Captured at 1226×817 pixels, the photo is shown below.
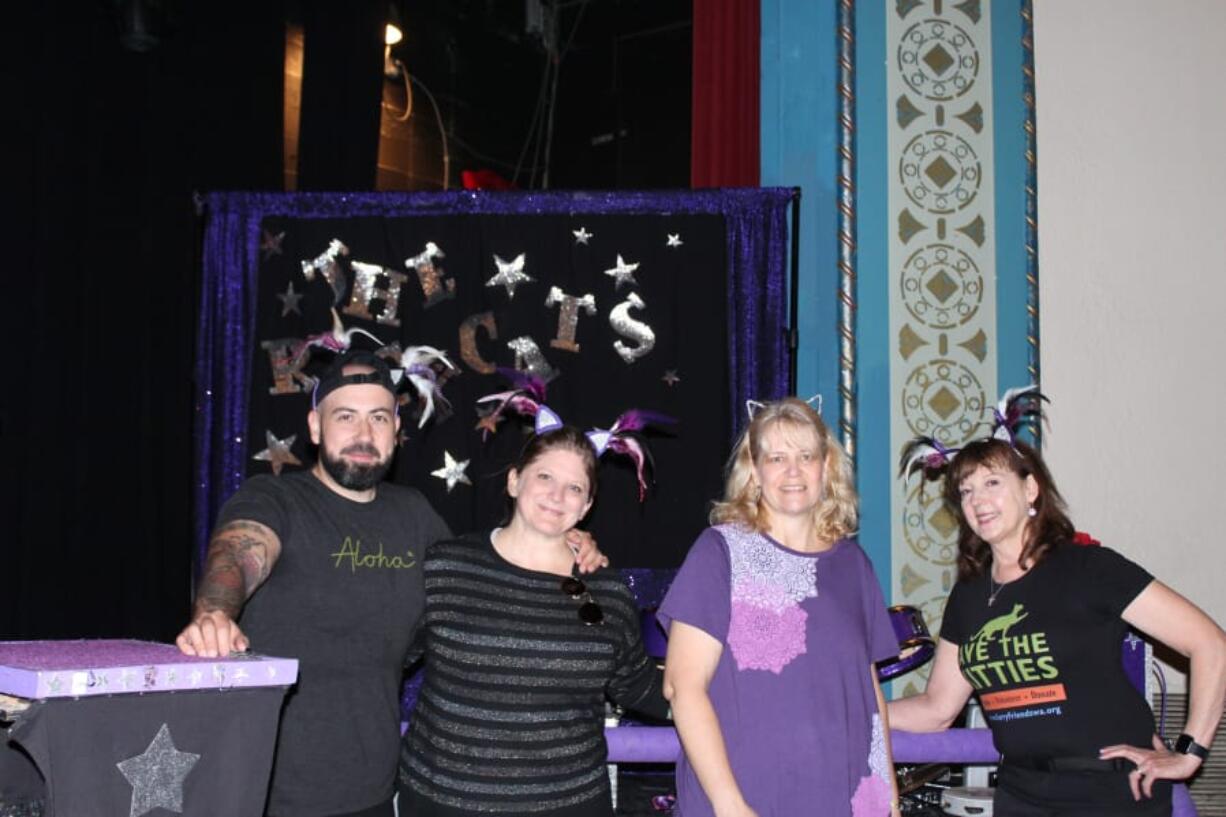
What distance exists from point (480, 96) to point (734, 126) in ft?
9.17

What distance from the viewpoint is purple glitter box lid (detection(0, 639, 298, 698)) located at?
1869 millimetres

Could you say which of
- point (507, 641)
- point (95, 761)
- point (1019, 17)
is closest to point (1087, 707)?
point (507, 641)

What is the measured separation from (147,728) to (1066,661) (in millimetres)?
1969

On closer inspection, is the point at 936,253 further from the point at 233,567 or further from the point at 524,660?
the point at 233,567

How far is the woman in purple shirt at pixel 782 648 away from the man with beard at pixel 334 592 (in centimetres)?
61

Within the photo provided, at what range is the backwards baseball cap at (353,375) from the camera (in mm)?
2752

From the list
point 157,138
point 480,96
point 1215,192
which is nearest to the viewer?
point 1215,192

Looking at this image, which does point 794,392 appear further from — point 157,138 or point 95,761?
point 95,761

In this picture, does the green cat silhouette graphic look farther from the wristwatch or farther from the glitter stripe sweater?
the glitter stripe sweater

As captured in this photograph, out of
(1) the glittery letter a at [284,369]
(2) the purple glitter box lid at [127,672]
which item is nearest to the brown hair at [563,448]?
(2) the purple glitter box lid at [127,672]

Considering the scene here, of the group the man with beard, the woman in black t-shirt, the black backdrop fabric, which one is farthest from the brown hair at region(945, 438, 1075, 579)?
the black backdrop fabric

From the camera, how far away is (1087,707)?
2723 mm

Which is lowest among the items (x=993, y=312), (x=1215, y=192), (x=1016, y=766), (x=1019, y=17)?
(x=1016, y=766)

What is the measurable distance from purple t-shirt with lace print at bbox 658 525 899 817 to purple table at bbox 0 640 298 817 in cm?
88
